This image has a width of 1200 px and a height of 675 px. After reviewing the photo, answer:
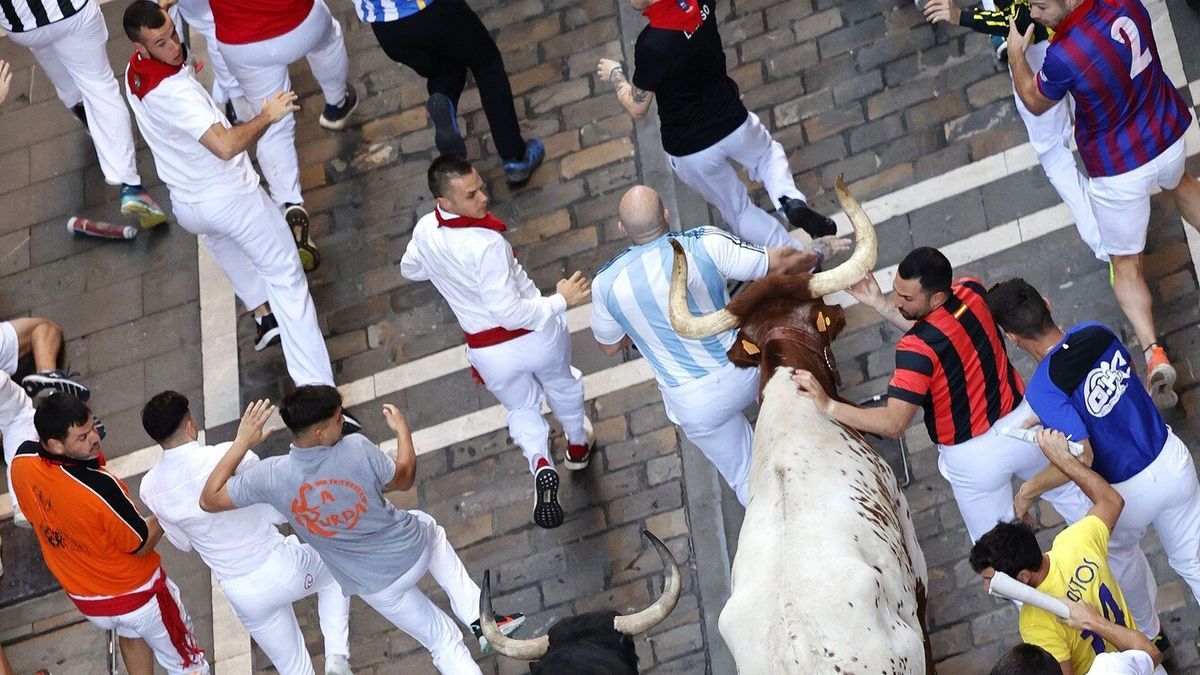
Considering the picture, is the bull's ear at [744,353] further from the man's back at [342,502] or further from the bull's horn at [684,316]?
the man's back at [342,502]

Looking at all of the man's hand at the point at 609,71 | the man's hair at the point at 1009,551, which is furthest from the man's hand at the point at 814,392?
the man's hand at the point at 609,71

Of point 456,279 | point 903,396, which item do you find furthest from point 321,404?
point 903,396

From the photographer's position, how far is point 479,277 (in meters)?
7.93

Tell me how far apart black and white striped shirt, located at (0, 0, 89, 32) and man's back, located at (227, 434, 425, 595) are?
4.92 metres

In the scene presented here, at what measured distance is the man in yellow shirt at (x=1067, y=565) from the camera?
584cm

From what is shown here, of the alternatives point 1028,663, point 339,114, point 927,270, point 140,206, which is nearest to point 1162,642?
point 1028,663

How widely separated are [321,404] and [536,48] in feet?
16.6

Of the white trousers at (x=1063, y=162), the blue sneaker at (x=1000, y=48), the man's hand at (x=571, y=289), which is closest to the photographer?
the man's hand at (x=571, y=289)

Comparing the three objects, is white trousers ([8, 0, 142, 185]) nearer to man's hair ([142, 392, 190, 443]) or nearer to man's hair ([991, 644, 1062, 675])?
man's hair ([142, 392, 190, 443])

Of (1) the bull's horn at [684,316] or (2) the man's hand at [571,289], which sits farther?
(2) the man's hand at [571,289]

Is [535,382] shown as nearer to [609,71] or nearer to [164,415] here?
[609,71]

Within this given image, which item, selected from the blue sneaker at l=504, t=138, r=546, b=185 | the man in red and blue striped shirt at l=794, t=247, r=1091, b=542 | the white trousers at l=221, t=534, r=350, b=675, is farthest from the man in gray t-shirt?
the blue sneaker at l=504, t=138, r=546, b=185

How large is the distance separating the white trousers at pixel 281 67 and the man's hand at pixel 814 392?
4.97 meters

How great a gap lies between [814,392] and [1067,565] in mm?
1318
